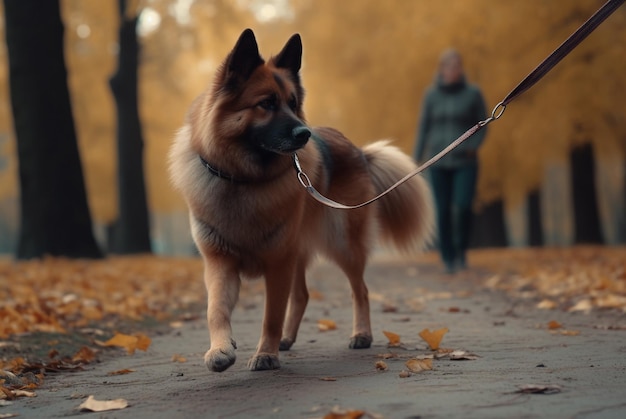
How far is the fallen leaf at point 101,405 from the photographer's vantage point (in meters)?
3.50

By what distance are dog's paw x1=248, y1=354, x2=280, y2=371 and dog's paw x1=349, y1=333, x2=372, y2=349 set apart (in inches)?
33.8

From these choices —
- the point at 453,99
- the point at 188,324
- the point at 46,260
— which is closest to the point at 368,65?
the point at 453,99

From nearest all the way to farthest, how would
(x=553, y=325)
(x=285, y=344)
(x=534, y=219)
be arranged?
(x=285, y=344)
(x=553, y=325)
(x=534, y=219)

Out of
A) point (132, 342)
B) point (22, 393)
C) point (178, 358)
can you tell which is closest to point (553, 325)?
point (178, 358)

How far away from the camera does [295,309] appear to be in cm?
548

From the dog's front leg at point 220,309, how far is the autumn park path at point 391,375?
141mm

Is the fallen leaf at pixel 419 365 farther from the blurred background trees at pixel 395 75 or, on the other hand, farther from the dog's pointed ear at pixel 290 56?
the blurred background trees at pixel 395 75

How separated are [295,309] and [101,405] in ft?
6.92

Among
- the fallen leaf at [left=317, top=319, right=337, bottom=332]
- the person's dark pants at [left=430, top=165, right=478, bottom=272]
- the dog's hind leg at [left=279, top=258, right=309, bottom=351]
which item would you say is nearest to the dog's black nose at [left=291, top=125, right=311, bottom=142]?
the dog's hind leg at [left=279, top=258, right=309, bottom=351]

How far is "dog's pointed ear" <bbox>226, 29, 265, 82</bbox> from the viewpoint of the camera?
171 inches

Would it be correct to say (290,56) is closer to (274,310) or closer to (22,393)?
(274,310)

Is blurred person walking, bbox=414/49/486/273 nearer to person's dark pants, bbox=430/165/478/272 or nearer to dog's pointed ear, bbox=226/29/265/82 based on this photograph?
person's dark pants, bbox=430/165/478/272

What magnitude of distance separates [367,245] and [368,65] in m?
14.9

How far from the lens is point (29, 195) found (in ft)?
40.5
